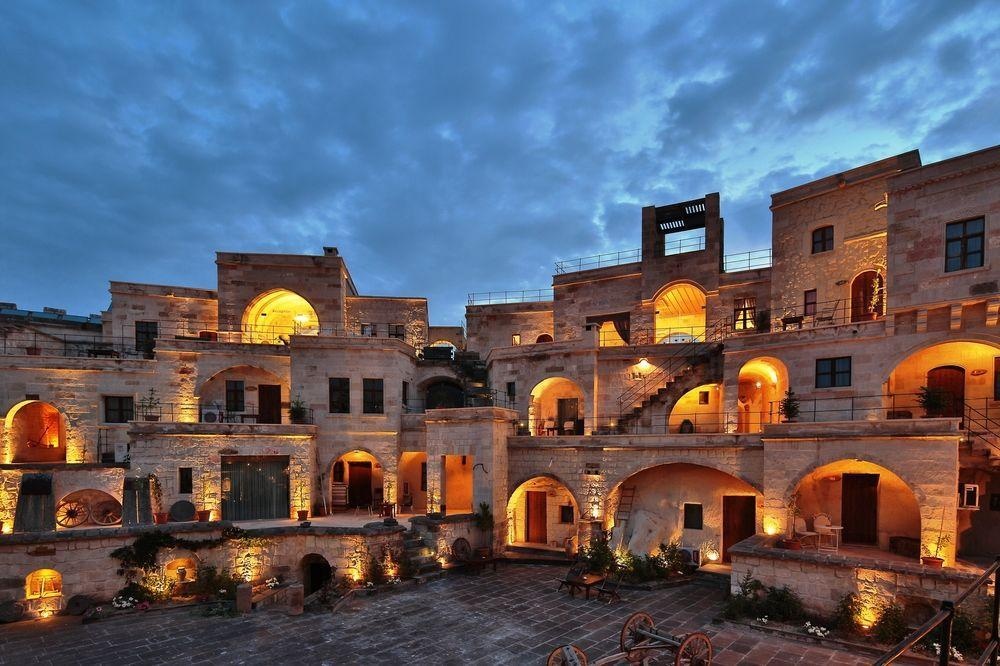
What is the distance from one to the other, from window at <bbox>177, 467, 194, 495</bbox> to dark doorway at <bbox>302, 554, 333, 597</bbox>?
613 centimetres

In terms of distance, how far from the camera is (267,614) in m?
13.9

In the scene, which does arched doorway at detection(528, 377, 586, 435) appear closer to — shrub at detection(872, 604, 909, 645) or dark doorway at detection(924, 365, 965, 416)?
dark doorway at detection(924, 365, 965, 416)

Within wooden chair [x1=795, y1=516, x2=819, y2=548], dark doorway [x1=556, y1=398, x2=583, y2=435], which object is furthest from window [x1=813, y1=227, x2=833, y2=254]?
dark doorway [x1=556, y1=398, x2=583, y2=435]

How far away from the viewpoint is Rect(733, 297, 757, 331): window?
79.4ft

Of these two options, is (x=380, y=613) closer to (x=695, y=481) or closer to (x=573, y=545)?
(x=573, y=545)

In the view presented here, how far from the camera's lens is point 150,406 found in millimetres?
22203

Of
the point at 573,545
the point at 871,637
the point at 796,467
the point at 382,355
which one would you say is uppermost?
the point at 382,355

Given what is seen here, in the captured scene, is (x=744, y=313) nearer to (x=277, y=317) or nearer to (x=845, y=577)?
(x=845, y=577)

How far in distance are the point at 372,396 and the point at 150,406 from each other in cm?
939

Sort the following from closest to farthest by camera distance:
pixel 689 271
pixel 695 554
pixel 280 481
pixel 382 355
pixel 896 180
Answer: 1. pixel 896 180
2. pixel 695 554
3. pixel 280 481
4. pixel 382 355
5. pixel 689 271

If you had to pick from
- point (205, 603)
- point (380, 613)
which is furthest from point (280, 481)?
point (380, 613)

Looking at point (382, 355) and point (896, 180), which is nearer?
point (896, 180)

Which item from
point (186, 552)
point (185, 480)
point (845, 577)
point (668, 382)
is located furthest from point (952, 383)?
point (185, 480)

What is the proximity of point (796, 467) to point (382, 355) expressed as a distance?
16.3 metres
